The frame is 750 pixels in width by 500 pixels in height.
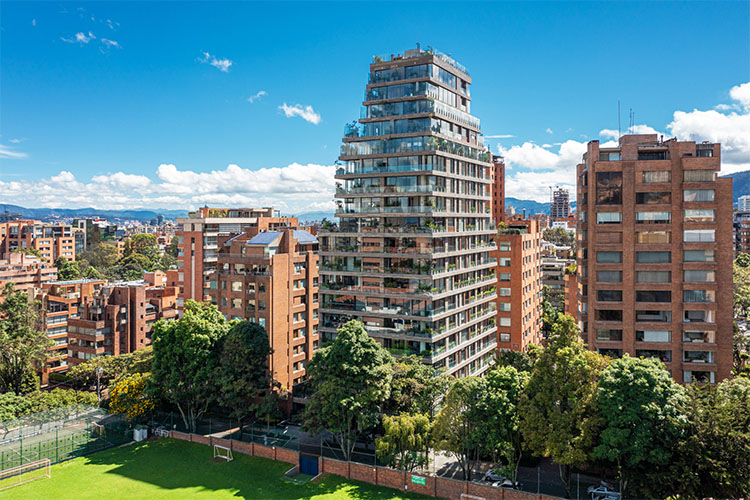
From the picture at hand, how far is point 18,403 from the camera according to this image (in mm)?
57000

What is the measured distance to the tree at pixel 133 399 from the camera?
2242 inches

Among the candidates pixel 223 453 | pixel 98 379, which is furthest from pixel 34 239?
pixel 223 453

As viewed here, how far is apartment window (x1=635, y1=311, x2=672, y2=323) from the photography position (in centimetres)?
5475

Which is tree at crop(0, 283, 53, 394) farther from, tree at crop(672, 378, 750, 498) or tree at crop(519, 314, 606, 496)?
tree at crop(672, 378, 750, 498)

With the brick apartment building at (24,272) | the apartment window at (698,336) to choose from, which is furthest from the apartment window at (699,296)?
the brick apartment building at (24,272)

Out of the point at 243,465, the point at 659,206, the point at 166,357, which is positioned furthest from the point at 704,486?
the point at 166,357

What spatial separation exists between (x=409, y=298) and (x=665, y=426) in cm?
2785

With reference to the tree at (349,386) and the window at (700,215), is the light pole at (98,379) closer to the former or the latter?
the tree at (349,386)

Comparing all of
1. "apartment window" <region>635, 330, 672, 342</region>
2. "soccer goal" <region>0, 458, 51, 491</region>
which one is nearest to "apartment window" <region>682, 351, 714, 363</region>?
"apartment window" <region>635, 330, 672, 342</region>

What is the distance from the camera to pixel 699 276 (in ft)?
177

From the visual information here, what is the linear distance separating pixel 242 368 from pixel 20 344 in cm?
3694

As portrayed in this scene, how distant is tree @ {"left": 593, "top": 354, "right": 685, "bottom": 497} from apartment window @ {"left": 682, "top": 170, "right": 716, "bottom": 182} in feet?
83.8

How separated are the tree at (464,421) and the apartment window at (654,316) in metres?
23.4

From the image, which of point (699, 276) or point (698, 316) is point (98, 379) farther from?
point (699, 276)
